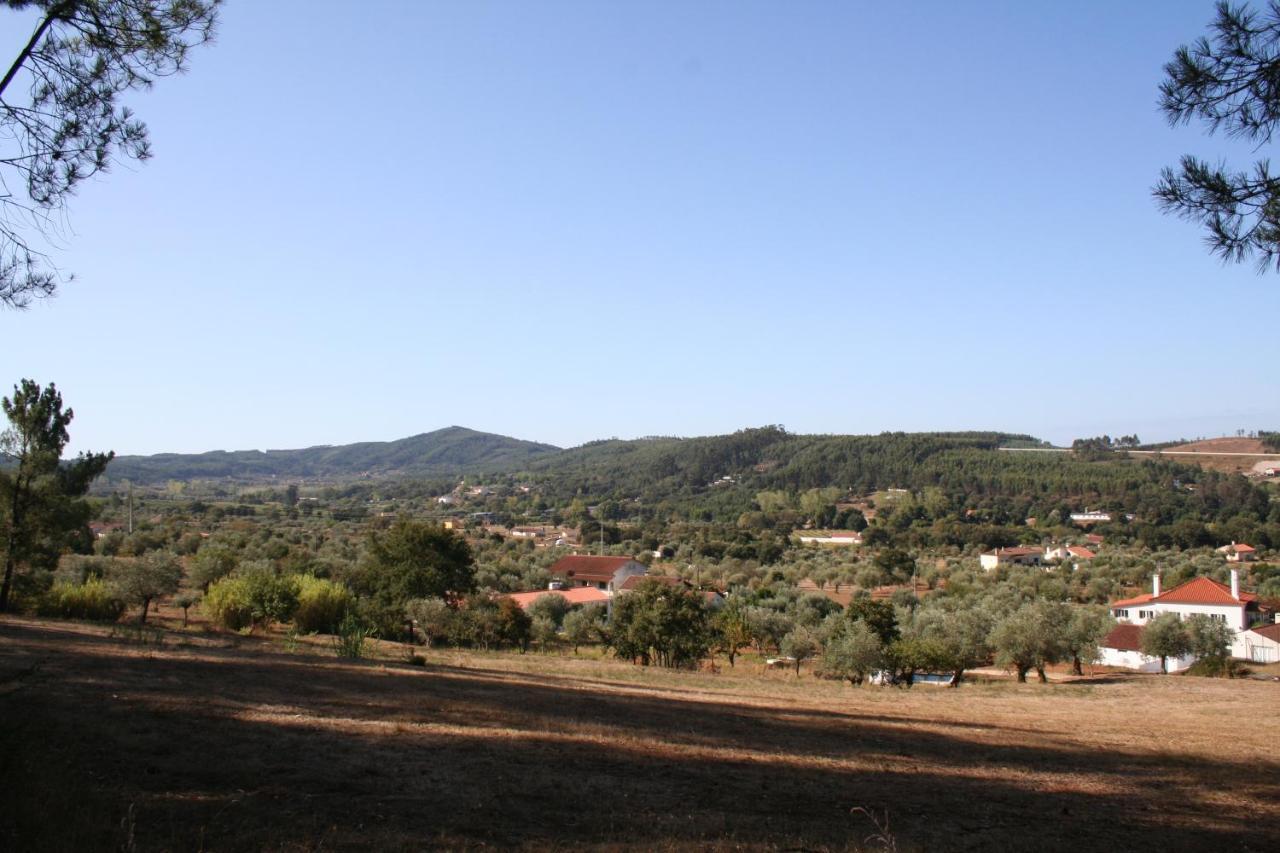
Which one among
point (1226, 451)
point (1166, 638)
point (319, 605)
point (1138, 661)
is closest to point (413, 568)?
point (319, 605)

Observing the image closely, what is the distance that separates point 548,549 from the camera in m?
99.9

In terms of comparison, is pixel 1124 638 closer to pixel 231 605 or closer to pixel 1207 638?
pixel 1207 638

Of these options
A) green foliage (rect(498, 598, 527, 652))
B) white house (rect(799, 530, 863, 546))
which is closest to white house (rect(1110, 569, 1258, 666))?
green foliage (rect(498, 598, 527, 652))

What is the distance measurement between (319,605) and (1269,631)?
49.2 m

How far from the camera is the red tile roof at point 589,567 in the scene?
75.4m

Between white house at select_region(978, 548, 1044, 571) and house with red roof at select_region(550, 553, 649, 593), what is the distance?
33.7 meters

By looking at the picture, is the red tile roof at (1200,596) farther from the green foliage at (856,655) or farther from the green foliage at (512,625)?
the green foliage at (512,625)

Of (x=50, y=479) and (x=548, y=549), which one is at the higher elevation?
(x=50, y=479)

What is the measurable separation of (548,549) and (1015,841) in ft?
304

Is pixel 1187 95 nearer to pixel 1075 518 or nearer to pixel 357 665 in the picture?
pixel 357 665

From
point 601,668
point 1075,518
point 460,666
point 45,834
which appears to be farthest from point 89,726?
point 1075,518

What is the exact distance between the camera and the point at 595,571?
7606cm

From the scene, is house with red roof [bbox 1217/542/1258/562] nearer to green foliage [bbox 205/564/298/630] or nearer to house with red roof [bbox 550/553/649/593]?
house with red roof [bbox 550/553/649/593]

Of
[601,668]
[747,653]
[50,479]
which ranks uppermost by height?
[50,479]
